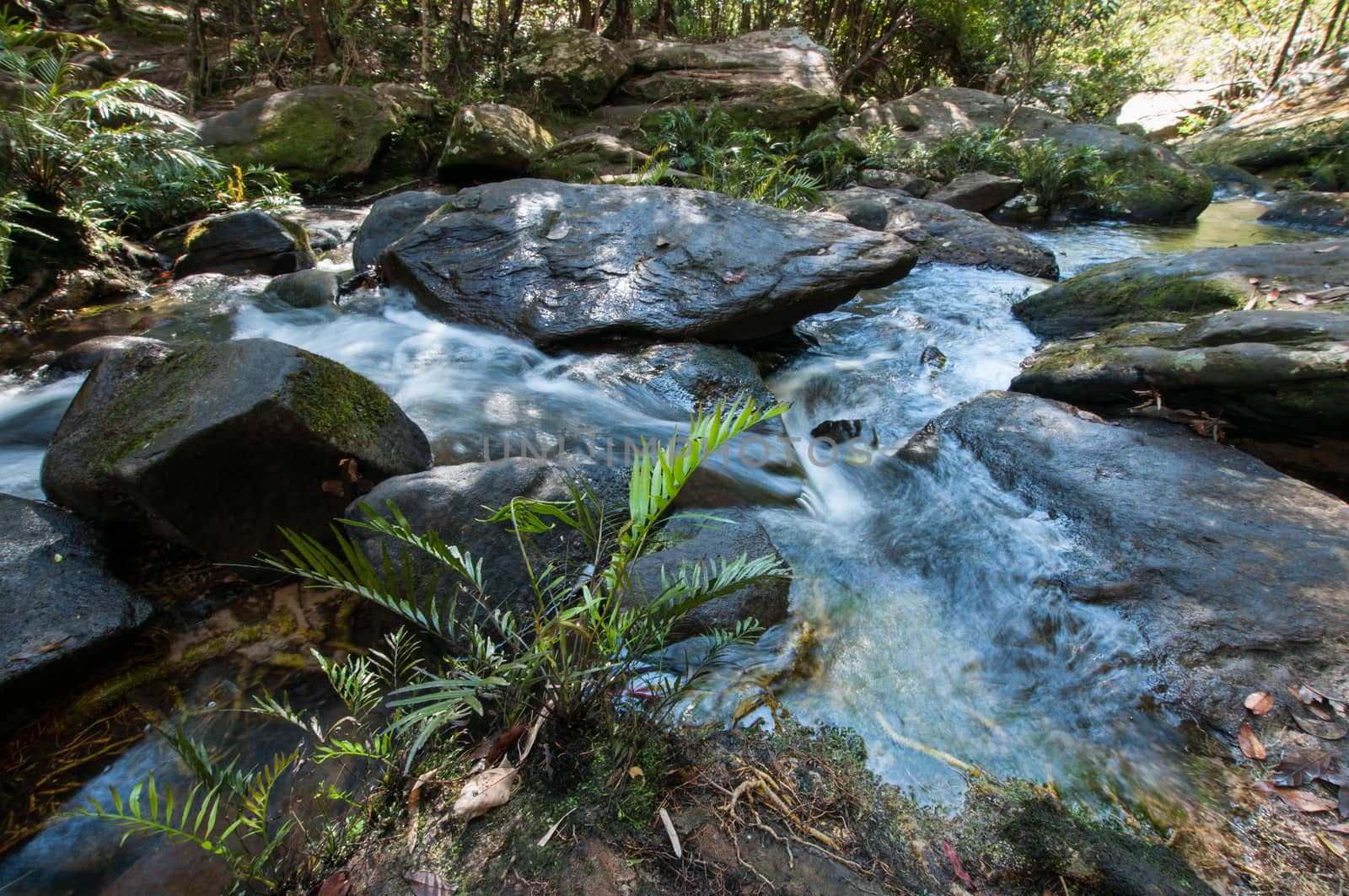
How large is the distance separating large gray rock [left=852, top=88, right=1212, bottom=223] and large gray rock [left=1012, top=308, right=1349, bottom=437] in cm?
755

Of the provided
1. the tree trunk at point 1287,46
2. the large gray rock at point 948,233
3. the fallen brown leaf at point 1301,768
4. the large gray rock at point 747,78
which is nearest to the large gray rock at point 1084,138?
the large gray rock at point 747,78

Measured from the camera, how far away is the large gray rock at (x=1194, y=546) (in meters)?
2.02

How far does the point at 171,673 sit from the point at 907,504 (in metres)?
3.30

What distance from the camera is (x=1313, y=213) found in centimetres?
951

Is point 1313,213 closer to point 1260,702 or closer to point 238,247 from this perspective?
point 1260,702

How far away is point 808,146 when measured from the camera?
1066cm

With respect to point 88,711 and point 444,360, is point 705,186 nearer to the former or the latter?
point 444,360

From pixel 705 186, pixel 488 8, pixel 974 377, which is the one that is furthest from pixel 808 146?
pixel 488 8

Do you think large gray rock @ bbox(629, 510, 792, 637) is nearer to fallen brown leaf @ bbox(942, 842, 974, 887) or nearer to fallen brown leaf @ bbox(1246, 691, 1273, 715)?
fallen brown leaf @ bbox(942, 842, 974, 887)

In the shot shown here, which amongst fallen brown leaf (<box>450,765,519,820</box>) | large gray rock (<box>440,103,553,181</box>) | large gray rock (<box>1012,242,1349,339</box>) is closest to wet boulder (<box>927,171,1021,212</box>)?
large gray rock (<box>1012,242,1349,339</box>)

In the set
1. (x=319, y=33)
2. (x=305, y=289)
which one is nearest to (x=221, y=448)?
(x=305, y=289)

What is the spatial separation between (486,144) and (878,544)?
8060 millimetres

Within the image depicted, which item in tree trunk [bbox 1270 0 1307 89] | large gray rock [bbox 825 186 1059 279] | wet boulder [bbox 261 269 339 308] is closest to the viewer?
wet boulder [bbox 261 269 339 308]

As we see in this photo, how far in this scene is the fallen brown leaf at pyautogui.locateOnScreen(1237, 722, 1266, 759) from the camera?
180 centimetres
